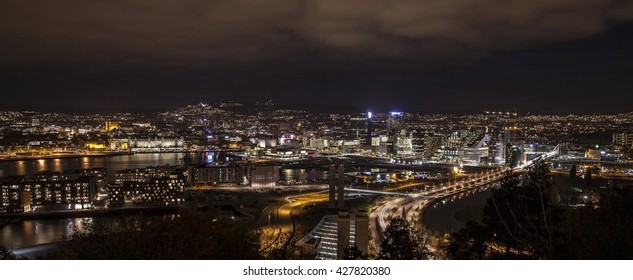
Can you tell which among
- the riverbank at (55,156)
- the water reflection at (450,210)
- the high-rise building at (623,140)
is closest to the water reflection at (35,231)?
the water reflection at (450,210)

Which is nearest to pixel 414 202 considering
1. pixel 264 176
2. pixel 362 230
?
pixel 264 176

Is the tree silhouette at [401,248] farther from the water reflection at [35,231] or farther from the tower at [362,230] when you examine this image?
the water reflection at [35,231]

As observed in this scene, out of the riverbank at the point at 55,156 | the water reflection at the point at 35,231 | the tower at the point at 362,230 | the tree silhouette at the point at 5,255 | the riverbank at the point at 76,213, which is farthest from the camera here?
the riverbank at the point at 55,156

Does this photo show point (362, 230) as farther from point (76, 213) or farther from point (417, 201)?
point (76, 213)

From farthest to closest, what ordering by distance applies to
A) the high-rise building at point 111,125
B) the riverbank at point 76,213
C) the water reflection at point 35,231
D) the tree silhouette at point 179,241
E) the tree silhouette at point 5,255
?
the high-rise building at point 111,125 < the riverbank at point 76,213 < the water reflection at point 35,231 < the tree silhouette at point 5,255 < the tree silhouette at point 179,241

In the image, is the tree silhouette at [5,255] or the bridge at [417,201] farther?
the bridge at [417,201]

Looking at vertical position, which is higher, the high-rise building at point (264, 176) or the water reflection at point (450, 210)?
the high-rise building at point (264, 176)

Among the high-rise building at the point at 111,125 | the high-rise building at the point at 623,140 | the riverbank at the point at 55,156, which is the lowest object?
the riverbank at the point at 55,156

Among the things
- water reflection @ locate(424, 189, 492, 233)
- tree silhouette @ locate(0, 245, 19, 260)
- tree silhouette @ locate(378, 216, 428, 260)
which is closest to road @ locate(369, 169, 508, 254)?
water reflection @ locate(424, 189, 492, 233)

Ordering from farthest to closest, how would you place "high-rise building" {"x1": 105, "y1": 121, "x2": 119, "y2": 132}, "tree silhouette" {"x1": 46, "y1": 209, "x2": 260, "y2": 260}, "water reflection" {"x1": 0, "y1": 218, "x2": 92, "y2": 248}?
"high-rise building" {"x1": 105, "y1": 121, "x2": 119, "y2": 132} → "water reflection" {"x1": 0, "y1": 218, "x2": 92, "y2": 248} → "tree silhouette" {"x1": 46, "y1": 209, "x2": 260, "y2": 260}

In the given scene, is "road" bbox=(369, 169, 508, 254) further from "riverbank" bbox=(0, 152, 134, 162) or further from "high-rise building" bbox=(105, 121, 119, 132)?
"high-rise building" bbox=(105, 121, 119, 132)

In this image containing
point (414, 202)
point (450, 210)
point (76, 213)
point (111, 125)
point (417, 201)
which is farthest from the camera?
point (111, 125)
